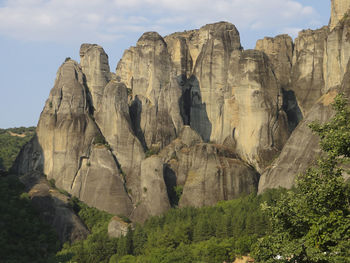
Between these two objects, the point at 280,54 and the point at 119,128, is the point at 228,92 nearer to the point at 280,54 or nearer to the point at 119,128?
the point at 280,54

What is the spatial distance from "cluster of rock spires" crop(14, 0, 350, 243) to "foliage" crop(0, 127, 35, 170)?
18.5m

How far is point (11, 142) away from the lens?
336 feet

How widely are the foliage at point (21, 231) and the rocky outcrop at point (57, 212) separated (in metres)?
0.65

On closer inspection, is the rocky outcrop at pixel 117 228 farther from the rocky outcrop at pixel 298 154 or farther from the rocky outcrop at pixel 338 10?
the rocky outcrop at pixel 338 10

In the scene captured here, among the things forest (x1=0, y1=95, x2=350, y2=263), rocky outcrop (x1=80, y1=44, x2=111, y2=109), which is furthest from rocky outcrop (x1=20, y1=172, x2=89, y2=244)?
rocky outcrop (x1=80, y1=44, x2=111, y2=109)

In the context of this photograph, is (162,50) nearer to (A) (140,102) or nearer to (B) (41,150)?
(A) (140,102)

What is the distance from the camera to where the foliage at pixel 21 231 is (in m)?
53.7

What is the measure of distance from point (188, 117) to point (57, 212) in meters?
20.3

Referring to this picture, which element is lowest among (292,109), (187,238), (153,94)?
(187,238)

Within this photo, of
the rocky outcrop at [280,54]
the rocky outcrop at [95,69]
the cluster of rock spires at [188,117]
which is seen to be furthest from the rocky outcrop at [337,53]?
the rocky outcrop at [95,69]

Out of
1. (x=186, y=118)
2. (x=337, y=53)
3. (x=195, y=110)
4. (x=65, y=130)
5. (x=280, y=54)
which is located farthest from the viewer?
(x=280, y=54)

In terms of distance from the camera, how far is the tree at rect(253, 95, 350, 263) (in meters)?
18.3

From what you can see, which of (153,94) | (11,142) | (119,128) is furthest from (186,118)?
(11,142)

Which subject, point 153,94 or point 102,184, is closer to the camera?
point 102,184
